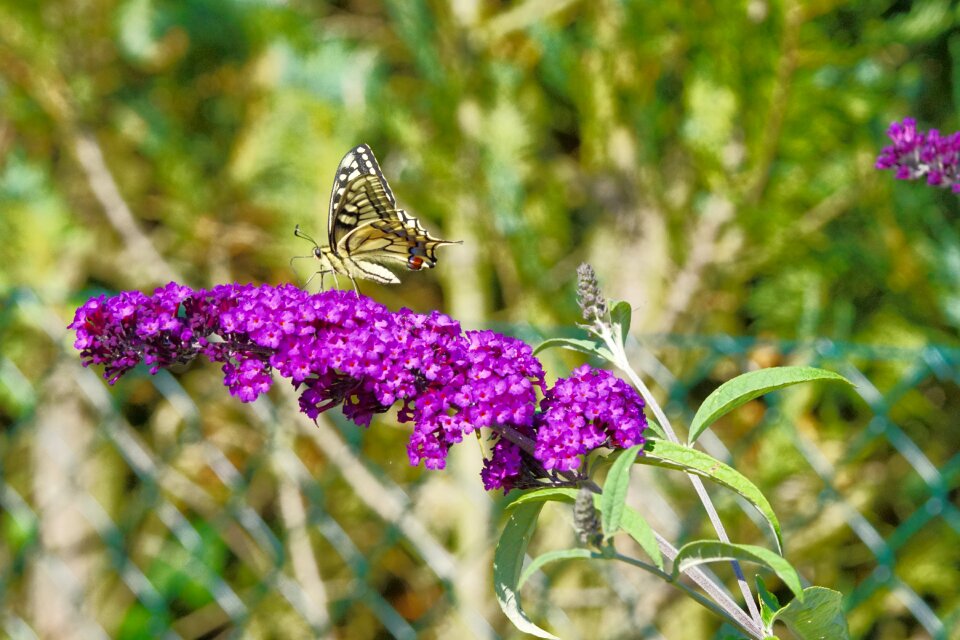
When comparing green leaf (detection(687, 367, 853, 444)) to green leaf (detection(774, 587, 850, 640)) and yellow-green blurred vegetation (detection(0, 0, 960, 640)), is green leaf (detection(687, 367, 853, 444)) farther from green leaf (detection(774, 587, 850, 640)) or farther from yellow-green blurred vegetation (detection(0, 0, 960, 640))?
yellow-green blurred vegetation (detection(0, 0, 960, 640))

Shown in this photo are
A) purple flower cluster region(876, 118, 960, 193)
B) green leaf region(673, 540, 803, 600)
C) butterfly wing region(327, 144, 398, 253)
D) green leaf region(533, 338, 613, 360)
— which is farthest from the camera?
butterfly wing region(327, 144, 398, 253)

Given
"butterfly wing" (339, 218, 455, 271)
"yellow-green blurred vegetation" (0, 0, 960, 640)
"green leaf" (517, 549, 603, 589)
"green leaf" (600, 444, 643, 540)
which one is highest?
"yellow-green blurred vegetation" (0, 0, 960, 640)

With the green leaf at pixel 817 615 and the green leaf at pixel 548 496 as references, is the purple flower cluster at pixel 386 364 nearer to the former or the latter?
the green leaf at pixel 548 496

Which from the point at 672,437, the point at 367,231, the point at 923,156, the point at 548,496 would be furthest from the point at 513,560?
the point at 367,231

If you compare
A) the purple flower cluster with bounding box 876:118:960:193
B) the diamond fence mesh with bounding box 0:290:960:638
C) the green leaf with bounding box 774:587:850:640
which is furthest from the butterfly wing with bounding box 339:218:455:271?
the green leaf with bounding box 774:587:850:640

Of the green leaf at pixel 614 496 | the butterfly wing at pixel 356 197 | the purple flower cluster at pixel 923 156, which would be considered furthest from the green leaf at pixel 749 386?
the butterfly wing at pixel 356 197

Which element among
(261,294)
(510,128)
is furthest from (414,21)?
(261,294)
